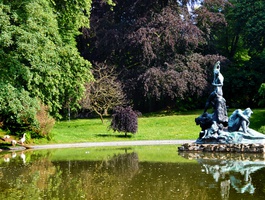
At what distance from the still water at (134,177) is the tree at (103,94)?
54.2 ft

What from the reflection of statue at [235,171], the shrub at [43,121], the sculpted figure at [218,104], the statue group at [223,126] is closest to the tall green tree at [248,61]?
the sculpted figure at [218,104]

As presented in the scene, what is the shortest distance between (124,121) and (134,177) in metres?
15.0

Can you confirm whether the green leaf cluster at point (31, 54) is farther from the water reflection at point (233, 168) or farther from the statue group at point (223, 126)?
the water reflection at point (233, 168)

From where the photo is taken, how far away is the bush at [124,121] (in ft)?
88.6

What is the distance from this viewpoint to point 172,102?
43.1 meters

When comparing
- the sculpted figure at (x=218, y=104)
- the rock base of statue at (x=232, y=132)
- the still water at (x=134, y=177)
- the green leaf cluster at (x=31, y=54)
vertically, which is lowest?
the still water at (x=134, y=177)

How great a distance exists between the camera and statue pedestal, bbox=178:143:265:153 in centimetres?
1878

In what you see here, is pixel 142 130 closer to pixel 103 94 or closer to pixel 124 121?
pixel 124 121

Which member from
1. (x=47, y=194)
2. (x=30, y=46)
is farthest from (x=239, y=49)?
(x=47, y=194)

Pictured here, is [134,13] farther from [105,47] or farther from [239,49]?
[239,49]

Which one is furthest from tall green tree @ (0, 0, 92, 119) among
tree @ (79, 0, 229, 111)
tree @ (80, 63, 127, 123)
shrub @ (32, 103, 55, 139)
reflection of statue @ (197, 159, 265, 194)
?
tree @ (79, 0, 229, 111)

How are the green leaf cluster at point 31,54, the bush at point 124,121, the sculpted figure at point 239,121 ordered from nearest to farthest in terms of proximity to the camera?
the green leaf cluster at point 31,54 → the sculpted figure at point 239,121 → the bush at point 124,121

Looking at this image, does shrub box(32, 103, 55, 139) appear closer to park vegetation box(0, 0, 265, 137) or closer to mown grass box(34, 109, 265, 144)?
park vegetation box(0, 0, 265, 137)

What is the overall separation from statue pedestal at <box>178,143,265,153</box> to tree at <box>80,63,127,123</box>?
14757 mm
